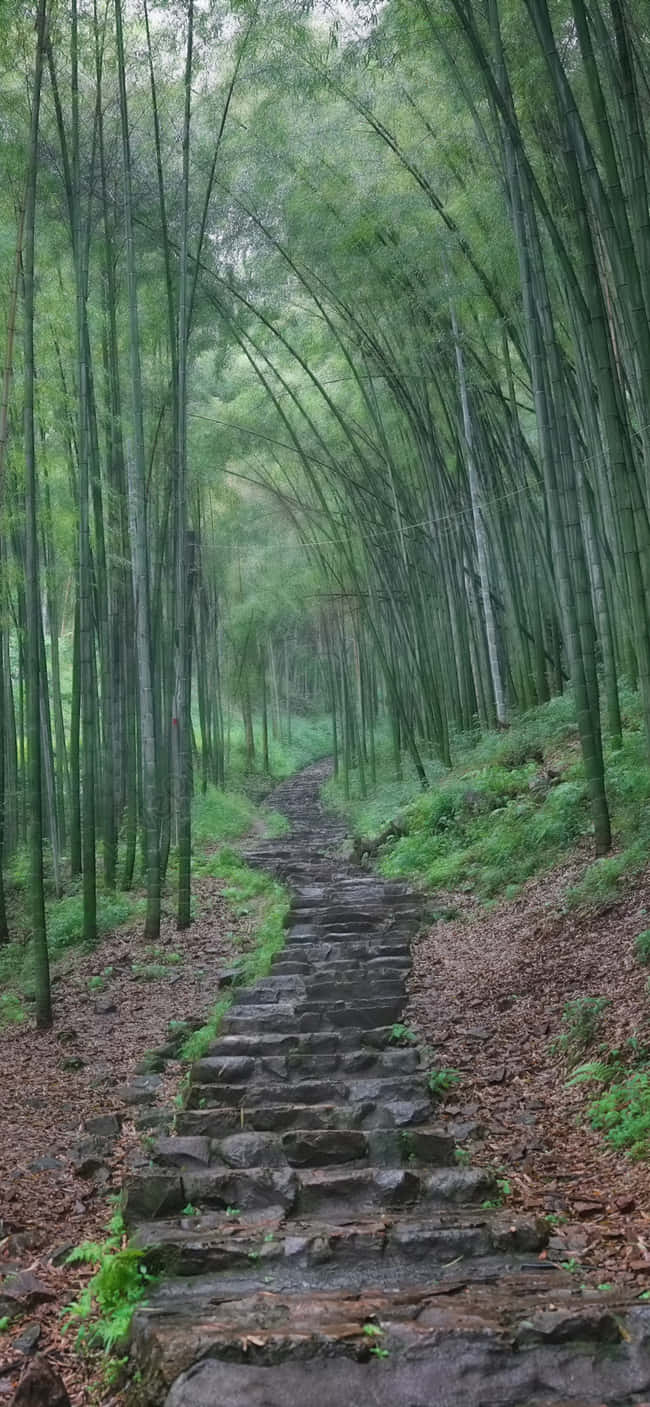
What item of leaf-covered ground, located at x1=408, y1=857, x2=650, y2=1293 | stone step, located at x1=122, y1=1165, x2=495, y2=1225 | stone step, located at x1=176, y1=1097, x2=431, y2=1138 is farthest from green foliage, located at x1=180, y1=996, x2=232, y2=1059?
stone step, located at x1=122, y1=1165, x2=495, y2=1225

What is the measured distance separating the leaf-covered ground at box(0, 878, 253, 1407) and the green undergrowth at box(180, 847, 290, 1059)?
5.5 inches

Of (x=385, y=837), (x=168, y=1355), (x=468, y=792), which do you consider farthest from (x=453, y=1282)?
(x=385, y=837)

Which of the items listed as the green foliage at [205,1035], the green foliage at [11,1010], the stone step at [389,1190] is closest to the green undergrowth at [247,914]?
the green foliage at [205,1035]

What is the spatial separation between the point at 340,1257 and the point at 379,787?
11.0 meters

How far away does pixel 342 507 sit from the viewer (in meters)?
12.6

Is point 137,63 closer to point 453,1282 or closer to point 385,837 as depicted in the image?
point 385,837

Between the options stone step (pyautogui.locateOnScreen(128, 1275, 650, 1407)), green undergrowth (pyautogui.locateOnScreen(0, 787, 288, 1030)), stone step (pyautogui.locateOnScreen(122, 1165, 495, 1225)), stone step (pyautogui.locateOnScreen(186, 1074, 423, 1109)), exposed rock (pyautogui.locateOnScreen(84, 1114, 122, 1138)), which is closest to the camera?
stone step (pyautogui.locateOnScreen(128, 1275, 650, 1407))

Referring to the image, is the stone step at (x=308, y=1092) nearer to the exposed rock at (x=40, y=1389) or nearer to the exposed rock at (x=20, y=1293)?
the exposed rock at (x=20, y=1293)

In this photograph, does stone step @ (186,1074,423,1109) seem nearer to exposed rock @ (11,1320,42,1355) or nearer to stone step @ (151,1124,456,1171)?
stone step @ (151,1124,456,1171)

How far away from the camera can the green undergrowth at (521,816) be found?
18.5 ft

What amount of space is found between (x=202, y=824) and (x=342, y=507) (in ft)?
13.9

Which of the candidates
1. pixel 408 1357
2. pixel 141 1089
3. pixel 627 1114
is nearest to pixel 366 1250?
pixel 408 1357

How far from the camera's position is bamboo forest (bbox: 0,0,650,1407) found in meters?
2.61

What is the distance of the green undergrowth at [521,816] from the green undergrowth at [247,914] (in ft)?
3.40
